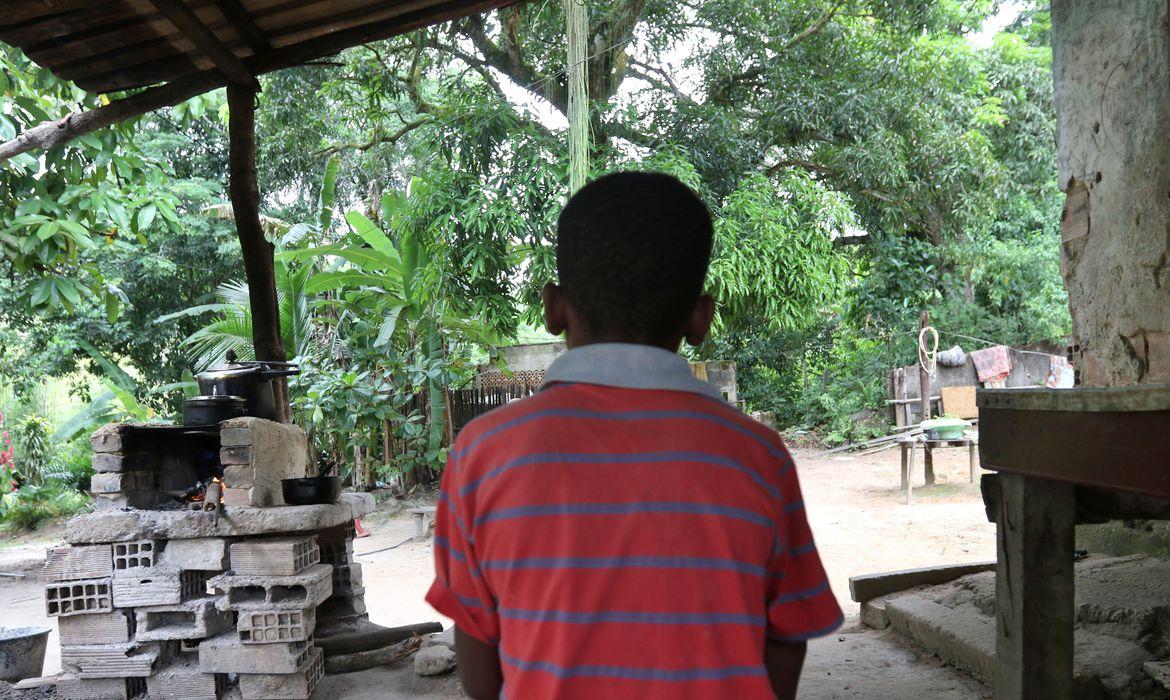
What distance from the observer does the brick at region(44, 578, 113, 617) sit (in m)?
3.77

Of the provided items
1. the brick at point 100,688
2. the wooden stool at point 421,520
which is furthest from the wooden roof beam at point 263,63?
the wooden stool at point 421,520

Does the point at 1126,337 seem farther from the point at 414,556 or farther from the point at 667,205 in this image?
the point at 414,556

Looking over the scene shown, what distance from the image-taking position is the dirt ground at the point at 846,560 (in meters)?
3.76

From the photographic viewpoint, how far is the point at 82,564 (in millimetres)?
3777

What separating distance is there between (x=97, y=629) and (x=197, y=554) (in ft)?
1.83

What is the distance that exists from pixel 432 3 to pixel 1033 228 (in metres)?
13.1

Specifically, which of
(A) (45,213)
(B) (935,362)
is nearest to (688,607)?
(A) (45,213)

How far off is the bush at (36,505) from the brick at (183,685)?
8.52 m

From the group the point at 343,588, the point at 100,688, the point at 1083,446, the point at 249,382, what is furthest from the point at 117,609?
the point at 1083,446

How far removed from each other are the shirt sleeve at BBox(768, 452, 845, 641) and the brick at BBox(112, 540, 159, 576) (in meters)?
3.45

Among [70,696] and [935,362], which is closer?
[70,696]

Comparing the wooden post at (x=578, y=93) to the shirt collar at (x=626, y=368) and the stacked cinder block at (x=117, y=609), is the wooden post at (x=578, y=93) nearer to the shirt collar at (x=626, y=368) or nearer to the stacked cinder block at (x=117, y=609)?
the stacked cinder block at (x=117, y=609)

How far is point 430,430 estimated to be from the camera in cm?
1084

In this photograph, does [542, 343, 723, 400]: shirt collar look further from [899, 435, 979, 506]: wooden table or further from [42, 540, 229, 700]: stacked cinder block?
[899, 435, 979, 506]: wooden table
